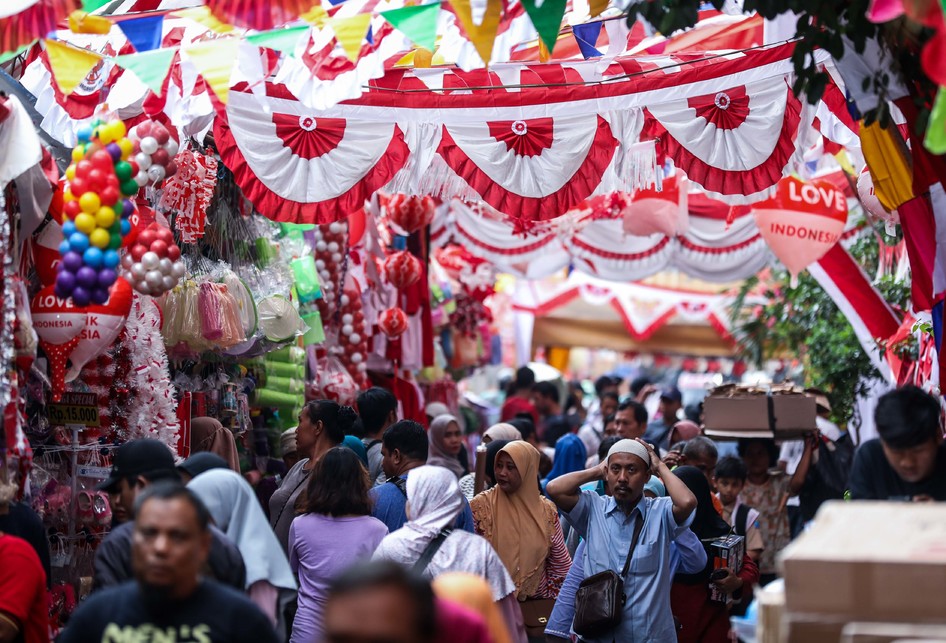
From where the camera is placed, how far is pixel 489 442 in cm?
748

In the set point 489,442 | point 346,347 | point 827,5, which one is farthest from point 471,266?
point 827,5

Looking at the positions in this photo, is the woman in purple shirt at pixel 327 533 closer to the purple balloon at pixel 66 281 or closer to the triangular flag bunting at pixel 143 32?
the purple balloon at pixel 66 281

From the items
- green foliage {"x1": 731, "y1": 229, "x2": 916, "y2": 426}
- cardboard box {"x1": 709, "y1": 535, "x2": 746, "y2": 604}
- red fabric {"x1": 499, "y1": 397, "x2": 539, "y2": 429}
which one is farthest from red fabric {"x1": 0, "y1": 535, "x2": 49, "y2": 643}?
red fabric {"x1": 499, "y1": 397, "x2": 539, "y2": 429}

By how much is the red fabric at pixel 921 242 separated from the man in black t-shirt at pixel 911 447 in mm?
1358

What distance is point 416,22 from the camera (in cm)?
499

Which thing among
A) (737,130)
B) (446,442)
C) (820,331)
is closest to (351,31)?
(737,130)

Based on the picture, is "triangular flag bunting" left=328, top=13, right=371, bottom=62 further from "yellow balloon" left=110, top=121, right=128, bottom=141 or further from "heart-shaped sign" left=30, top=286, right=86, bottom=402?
"heart-shaped sign" left=30, top=286, right=86, bottom=402

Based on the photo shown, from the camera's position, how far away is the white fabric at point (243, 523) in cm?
424

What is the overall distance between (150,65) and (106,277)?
3.87 ft

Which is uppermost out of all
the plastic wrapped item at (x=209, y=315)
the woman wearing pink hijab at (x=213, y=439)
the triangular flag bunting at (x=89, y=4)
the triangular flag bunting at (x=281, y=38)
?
the triangular flag bunting at (x=89, y=4)

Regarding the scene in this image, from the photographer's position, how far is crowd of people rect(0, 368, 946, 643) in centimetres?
350

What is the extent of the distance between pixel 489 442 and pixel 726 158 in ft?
7.12

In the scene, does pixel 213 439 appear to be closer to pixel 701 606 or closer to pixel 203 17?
pixel 203 17

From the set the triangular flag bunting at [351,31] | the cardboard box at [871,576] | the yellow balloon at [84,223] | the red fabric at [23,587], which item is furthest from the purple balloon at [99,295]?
the cardboard box at [871,576]
